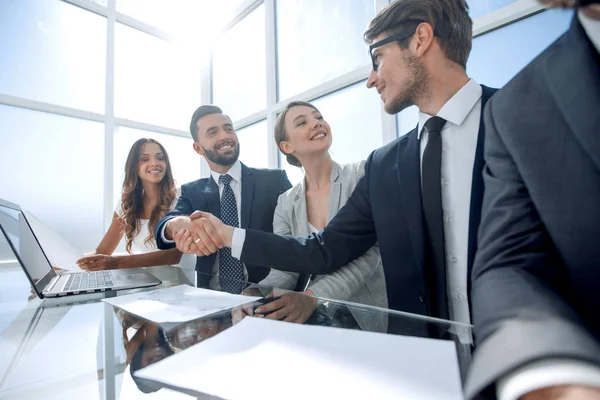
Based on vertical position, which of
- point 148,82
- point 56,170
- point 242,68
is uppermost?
point 242,68

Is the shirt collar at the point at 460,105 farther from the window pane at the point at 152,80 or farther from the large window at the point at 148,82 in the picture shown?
the window pane at the point at 152,80

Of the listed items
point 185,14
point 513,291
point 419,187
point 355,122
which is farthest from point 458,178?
point 185,14

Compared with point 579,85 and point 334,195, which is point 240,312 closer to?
point 579,85

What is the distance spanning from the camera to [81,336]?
0.53 metres

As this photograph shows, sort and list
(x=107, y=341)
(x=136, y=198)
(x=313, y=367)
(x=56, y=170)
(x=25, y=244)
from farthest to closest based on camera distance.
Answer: (x=56, y=170) < (x=136, y=198) < (x=25, y=244) < (x=107, y=341) < (x=313, y=367)

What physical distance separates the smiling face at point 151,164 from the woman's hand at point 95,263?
0.91m

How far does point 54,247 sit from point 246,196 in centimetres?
94

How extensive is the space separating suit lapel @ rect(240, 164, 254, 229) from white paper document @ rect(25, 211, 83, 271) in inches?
33.5

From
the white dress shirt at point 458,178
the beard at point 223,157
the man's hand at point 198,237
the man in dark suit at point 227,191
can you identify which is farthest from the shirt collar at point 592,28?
the beard at point 223,157

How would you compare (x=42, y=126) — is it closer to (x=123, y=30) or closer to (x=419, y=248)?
(x=123, y=30)

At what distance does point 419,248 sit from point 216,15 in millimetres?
4350

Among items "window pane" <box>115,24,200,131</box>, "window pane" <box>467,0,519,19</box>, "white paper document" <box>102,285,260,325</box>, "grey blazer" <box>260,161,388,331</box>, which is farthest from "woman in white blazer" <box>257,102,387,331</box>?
"window pane" <box>115,24,200,131</box>

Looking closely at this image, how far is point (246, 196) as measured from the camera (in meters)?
1.79

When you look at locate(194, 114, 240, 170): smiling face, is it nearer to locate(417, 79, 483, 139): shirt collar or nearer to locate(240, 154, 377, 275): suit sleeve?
locate(240, 154, 377, 275): suit sleeve
